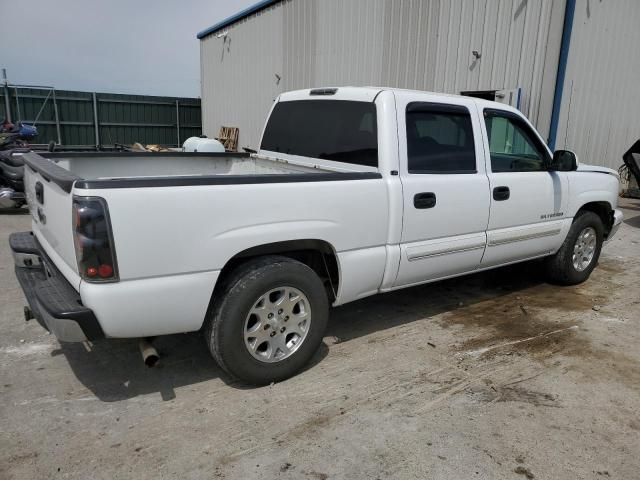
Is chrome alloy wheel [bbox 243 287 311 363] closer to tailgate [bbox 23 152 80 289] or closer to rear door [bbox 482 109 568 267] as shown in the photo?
tailgate [bbox 23 152 80 289]

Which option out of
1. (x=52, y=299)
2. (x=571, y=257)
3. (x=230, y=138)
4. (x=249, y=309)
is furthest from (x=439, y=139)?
(x=230, y=138)

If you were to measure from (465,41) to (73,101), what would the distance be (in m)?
16.3

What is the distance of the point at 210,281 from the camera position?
120 inches

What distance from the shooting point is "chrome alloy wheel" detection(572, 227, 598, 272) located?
18.5 ft

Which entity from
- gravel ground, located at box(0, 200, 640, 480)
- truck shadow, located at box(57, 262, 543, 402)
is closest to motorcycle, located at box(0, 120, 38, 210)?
gravel ground, located at box(0, 200, 640, 480)

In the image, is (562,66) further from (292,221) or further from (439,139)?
(292,221)

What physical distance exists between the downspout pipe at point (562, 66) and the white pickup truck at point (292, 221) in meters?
4.74

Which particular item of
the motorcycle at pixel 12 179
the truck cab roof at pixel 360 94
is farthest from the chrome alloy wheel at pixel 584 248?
the motorcycle at pixel 12 179

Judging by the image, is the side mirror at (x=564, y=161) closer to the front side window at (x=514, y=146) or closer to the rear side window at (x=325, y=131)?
the front side window at (x=514, y=146)

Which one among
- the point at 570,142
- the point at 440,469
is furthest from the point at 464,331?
→ the point at 570,142

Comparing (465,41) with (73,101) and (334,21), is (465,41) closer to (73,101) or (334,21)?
(334,21)

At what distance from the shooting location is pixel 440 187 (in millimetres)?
4031

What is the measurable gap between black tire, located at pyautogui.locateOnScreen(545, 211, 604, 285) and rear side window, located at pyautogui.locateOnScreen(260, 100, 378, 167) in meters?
2.73

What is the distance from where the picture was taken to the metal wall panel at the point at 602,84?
10102mm
